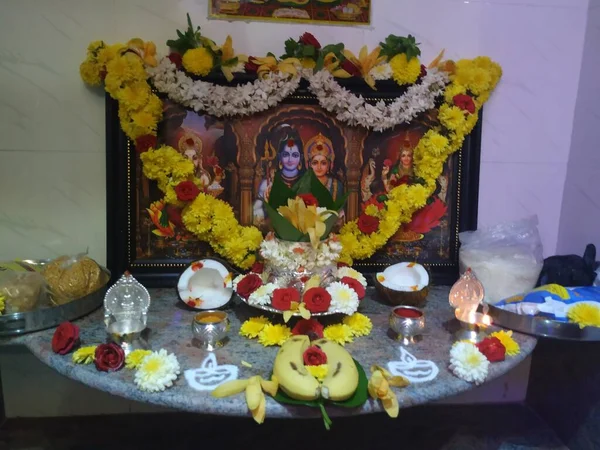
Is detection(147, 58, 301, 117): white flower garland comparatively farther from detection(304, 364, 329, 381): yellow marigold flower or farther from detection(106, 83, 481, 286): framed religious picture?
detection(304, 364, 329, 381): yellow marigold flower

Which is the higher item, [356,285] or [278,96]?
[278,96]

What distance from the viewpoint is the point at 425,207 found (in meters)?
1.67

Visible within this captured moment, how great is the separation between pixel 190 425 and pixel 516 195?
55.9 inches

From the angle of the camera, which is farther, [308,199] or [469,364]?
[308,199]

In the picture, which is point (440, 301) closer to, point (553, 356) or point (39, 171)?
point (553, 356)

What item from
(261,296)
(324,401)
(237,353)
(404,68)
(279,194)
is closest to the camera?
(324,401)

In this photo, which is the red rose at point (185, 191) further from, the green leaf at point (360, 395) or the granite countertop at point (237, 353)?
the green leaf at point (360, 395)

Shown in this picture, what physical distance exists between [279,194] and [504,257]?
2.38 feet

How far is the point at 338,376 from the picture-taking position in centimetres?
103

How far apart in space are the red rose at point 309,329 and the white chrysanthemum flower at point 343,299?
0.06 meters

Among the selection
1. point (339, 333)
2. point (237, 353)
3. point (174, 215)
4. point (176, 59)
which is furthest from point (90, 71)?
point (339, 333)

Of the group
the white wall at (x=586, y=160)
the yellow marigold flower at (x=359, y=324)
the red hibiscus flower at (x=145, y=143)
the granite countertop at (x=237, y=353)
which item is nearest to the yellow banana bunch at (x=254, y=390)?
the granite countertop at (x=237, y=353)

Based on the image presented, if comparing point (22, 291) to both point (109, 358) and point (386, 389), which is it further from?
point (386, 389)

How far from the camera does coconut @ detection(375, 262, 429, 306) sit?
149 cm
